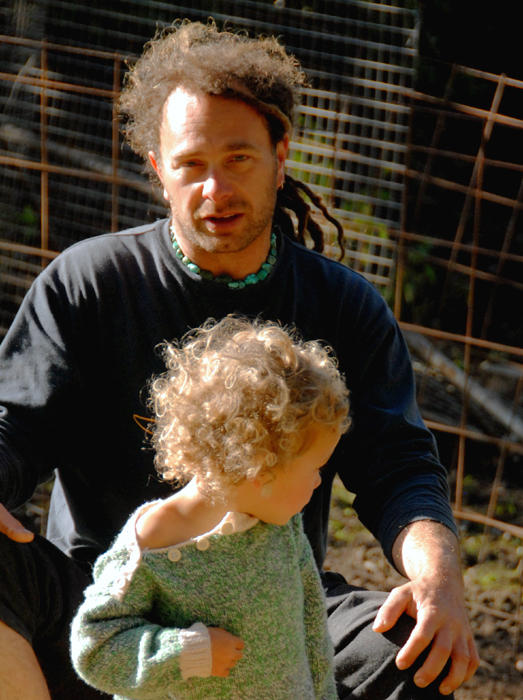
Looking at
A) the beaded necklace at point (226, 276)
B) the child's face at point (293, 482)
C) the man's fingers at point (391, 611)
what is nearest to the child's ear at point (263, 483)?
the child's face at point (293, 482)

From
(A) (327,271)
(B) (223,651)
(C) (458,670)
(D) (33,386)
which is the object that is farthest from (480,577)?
(B) (223,651)

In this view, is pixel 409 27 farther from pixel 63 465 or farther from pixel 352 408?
pixel 63 465

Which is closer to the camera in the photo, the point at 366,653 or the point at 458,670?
the point at 458,670

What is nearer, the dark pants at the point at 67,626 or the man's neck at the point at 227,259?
the dark pants at the point at 67,626

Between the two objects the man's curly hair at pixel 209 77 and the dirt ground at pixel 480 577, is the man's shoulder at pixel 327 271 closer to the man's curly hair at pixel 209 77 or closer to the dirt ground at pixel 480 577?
the man's curly hair at pixel 209 77

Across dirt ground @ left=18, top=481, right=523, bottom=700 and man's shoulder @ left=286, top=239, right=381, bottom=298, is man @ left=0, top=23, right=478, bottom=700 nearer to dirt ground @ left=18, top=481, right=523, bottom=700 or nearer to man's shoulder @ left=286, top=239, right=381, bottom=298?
man's shoulder @ left=286, top=239, right=381, bottom=298

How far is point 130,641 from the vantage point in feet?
5.31

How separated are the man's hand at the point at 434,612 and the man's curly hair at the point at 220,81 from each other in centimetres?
99

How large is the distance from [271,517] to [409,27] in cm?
342

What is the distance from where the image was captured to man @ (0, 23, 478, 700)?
2.14 meters

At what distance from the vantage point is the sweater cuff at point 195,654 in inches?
63.7

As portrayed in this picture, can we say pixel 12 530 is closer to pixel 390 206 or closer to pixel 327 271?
pixel 327 271

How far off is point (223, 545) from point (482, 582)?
2.23 metres

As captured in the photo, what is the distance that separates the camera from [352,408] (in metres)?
2.37
